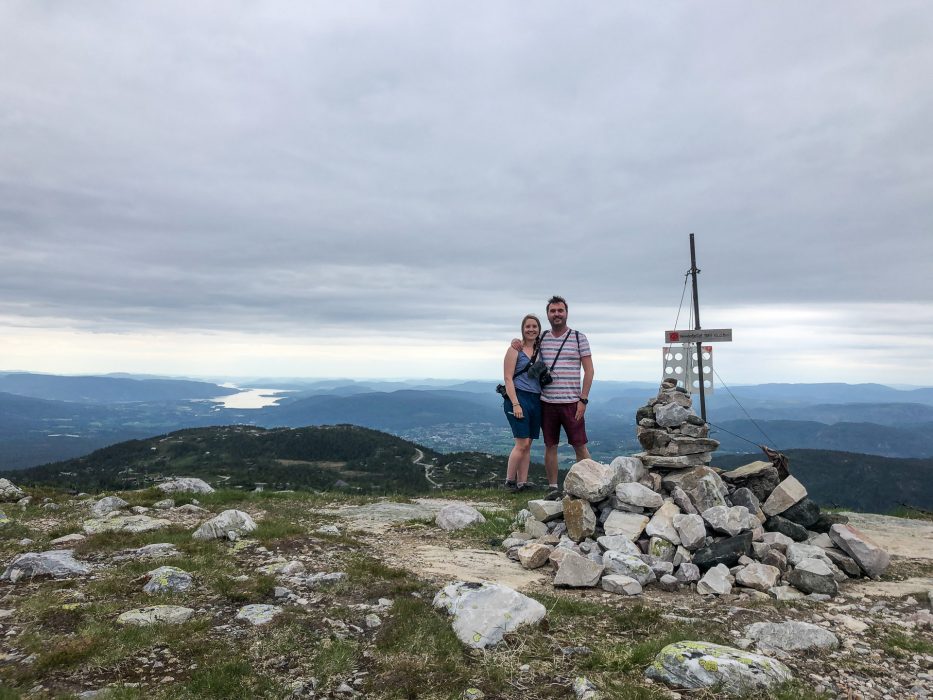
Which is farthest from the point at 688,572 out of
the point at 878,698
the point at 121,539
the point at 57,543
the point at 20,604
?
the point at 57,543

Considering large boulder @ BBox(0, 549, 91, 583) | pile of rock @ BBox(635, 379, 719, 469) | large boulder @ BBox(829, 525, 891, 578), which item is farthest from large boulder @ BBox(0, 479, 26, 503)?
large boulder @ BBox(829, 525, 891, 578)

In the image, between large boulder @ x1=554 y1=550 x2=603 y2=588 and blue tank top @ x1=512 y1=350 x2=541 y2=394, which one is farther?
blue tank top @ x1=512 y1=350 x2=541 y2=394

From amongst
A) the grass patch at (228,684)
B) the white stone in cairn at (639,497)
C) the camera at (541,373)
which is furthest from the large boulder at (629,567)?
the grass patch at (228,684)

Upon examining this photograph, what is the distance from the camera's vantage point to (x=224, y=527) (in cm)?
1116

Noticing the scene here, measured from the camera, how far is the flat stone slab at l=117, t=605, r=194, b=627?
22.1 feet

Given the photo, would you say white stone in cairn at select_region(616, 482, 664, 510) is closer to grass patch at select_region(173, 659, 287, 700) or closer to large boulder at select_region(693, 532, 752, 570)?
large boulder at select_region(693, 532, 752, 570)

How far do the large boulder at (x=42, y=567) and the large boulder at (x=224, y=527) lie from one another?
2.17 meters

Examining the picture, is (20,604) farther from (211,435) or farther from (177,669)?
(211,435)

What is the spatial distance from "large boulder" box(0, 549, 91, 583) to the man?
9.70 meters

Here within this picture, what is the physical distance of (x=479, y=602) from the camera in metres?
6.95

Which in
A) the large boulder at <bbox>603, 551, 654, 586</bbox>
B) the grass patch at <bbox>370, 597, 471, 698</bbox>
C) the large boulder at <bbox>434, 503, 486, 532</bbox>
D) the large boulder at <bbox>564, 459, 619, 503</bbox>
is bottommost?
the large boulder at <bbox>434, 503, 486, 532</bbox>

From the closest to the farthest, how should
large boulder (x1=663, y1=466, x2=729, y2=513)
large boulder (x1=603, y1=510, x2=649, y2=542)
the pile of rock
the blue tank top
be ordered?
large boulder (x1=603, y1=510, x2=649, y2=542) → large boulder (x1=663, y1=466, x2=729, y2=513) → the pile of rock → the blue tank top

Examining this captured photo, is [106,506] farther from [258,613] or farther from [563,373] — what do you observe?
[563,373]

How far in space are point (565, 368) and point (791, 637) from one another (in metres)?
7.51
